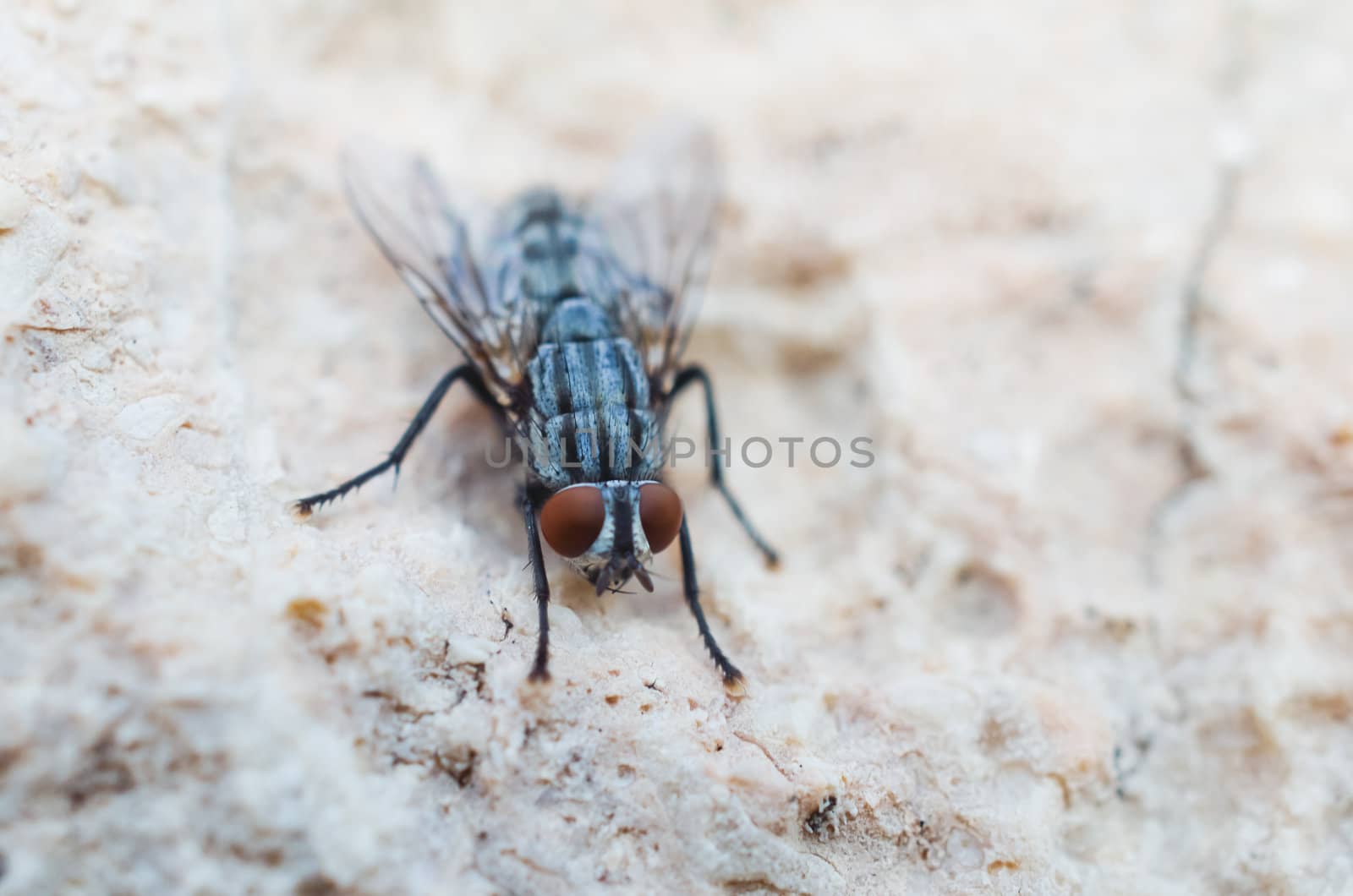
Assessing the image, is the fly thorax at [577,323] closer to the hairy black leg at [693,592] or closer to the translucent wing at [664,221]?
the translucent wing at [664,221]

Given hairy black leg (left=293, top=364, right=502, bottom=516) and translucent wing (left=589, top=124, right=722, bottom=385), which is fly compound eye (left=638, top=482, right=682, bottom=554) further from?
translucent wing (left=589, top=124, right=722, bottom=385)

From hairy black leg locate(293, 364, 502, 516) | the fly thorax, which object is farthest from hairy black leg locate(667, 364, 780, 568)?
hairy black leg locate(293, 364, 502, 516)

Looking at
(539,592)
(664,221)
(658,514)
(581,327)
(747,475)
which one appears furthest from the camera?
(664,221)

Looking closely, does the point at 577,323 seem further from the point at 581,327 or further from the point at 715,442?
the point at 715,442

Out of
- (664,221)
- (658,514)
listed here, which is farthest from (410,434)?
(664,221)

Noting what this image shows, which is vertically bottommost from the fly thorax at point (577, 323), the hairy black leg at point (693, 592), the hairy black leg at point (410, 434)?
the hairy black leg at point (693, 592)

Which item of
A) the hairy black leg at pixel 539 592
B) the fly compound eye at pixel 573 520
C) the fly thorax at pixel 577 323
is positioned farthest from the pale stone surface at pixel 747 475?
the fly thorax at pixel 577 323
